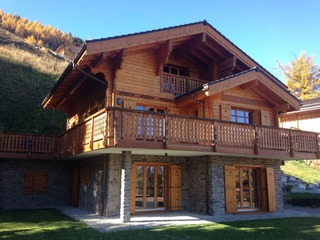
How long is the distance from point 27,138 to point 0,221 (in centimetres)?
604

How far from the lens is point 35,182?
17.2 metres

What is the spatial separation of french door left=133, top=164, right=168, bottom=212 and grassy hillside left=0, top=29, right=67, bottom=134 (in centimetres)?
1364

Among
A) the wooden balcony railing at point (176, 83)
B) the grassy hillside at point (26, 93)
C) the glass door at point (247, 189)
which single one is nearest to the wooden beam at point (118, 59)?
the wooden balcony railing at point (176, 83)

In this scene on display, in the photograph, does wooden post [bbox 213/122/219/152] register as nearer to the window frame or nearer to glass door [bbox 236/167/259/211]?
the window frame

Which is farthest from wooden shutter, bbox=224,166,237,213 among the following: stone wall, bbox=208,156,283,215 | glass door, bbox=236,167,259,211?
glass door, bbox=236,167,259,211

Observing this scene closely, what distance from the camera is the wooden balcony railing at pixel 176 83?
14.4 meters

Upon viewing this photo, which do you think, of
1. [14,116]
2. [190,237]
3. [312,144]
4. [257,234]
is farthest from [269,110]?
[14,116]

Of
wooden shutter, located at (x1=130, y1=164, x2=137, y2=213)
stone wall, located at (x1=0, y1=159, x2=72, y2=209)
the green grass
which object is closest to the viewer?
wooden shutter, located at (x1=130, y1=164, x2=137, y2=213)

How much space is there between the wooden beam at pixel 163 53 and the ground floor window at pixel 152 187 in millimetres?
4552

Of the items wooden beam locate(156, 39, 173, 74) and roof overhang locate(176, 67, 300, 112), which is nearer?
roof overhang locate(176, 67, 300, 112)

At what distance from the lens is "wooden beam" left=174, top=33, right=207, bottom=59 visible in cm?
1453

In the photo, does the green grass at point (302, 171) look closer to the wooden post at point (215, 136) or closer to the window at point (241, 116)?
the window at point (241, 116)

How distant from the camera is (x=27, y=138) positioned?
16781 mm

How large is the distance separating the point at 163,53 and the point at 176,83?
174 centimetres
